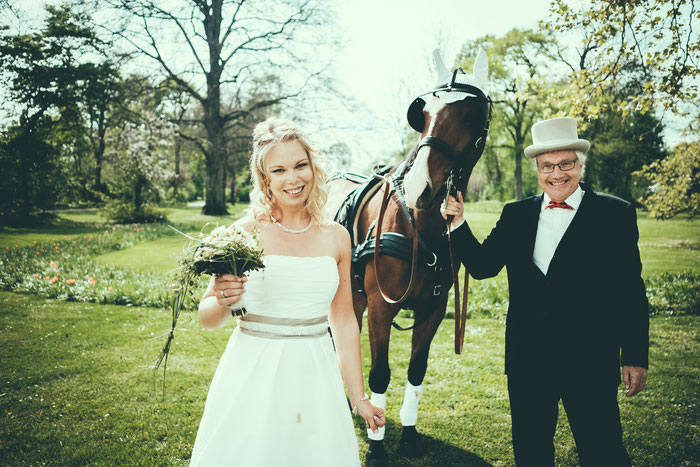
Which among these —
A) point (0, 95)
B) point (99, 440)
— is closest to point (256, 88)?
point (0, 95)

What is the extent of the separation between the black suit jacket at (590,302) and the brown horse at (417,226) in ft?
2.59

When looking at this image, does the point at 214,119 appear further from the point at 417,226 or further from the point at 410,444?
the point at 410,444

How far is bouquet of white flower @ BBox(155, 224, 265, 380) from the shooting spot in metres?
1.71

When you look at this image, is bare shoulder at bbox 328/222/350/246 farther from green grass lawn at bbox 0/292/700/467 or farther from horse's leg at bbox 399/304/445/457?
horse's leg at bbox 399/304/445/457

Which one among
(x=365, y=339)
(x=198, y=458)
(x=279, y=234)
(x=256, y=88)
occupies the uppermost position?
(x=256, y=88)

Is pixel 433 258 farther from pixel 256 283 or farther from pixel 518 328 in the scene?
pixel 256 283

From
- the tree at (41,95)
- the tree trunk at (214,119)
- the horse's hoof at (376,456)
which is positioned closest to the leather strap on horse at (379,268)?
the horse's hoof at (376,456)

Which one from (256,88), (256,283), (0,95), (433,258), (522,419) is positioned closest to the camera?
(256,283)

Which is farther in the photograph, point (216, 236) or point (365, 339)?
point (365, 339)

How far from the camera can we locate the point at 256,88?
23734mm

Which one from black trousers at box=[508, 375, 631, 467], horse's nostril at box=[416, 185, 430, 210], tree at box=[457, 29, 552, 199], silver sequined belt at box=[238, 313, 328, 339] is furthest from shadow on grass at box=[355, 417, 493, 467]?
tree at box=[457, 29, 552, 199]

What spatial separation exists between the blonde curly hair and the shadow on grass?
95.7 inches

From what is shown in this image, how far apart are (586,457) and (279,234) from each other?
2.17 m

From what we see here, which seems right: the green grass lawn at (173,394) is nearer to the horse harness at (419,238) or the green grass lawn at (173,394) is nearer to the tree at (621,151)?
the horse harness at (419,238)
